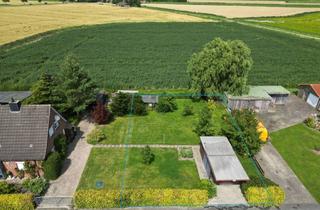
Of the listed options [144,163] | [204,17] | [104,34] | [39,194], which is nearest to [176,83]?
[144,163]

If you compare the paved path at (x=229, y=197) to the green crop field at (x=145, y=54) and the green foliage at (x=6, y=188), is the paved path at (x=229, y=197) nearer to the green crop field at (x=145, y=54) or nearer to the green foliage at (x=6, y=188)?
the green foliage at (x=6, y=188)

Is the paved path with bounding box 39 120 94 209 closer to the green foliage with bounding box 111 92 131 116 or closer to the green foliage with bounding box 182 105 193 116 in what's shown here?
the green foliage with bounding box 111 92 131 116

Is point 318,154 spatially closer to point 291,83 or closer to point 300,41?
point 291,83

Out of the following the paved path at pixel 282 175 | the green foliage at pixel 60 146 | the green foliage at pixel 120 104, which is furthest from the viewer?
the green foliage at pixel 120 104

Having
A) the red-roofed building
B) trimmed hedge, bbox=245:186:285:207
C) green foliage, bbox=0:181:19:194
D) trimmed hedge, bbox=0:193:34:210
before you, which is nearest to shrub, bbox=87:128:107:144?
green foliage, bbox=0:181:19:194

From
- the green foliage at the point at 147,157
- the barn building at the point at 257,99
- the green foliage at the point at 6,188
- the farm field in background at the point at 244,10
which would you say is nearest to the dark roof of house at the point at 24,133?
the green foliage at the point at 6,188
